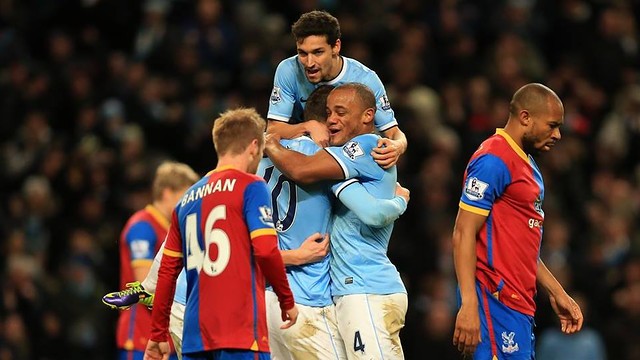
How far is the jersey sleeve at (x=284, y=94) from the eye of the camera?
7465mm

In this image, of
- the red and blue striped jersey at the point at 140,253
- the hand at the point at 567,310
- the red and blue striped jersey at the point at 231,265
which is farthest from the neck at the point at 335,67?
the red and blue striped jersey at the point at 140,253

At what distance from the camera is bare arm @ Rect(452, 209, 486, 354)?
653 cm

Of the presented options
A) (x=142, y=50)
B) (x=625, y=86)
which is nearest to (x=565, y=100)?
(x=625, y=86)

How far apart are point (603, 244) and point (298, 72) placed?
6579mm

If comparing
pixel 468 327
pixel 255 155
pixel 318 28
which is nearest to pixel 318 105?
pixel 318 28

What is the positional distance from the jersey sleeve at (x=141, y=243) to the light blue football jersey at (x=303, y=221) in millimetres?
2369

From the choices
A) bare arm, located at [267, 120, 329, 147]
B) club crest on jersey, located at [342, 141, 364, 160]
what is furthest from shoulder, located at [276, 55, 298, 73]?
club crest on jersey, located at [342, 141, 364, 160]

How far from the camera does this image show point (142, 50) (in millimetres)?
14734

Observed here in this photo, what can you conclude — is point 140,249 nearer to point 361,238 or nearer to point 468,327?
point 361,238

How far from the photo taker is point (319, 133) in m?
6.97

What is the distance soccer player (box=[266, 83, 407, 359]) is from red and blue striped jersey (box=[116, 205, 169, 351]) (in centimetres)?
248

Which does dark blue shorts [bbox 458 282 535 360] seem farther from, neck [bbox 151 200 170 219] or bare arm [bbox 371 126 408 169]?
neck [bbox 151 200 170 219]

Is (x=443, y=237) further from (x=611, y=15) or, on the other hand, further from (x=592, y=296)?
(x=611, y=15)

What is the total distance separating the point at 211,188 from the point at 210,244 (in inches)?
11.5
